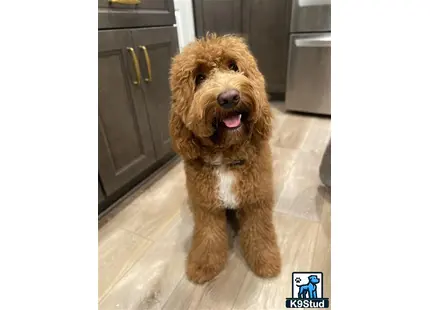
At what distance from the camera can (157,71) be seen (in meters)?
1.60

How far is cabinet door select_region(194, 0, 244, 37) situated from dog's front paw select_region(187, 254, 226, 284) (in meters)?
2.35

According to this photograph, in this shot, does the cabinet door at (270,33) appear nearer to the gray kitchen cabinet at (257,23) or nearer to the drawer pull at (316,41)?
the gray kitchen cabinet at (257,23)

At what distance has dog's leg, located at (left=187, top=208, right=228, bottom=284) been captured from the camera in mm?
1038

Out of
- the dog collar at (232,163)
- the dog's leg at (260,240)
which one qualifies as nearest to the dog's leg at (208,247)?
the dog's leg at (260,240)

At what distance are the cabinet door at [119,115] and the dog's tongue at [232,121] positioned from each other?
0.79m

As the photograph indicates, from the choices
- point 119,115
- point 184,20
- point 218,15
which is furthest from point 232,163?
point 218,15

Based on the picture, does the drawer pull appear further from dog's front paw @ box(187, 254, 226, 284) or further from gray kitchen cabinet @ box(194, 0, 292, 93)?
dog's front paw @ box(187, 254, 226, 284)

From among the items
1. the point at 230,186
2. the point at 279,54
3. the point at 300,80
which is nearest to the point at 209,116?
the point at 230,186

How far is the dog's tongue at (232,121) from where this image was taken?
0.77 m

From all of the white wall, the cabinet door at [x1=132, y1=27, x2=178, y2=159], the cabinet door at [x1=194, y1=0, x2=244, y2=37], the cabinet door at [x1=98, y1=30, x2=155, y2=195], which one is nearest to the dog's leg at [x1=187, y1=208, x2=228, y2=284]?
the cabinet door at [x1=98, y1=30, x2=155, y2=195]

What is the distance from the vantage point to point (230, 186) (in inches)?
36.0
